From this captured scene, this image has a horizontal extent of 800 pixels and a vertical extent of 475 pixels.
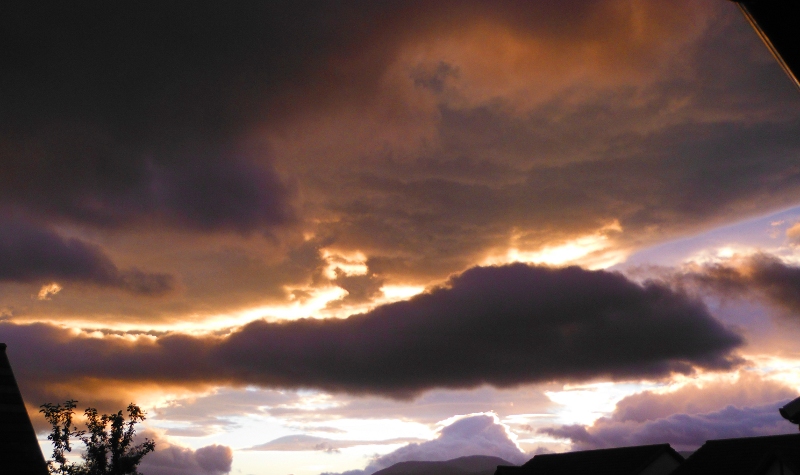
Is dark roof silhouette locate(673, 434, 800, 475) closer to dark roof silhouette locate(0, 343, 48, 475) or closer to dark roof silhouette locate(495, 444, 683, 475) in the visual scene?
dark roof silhouette locate(495, 444, 683, 475)

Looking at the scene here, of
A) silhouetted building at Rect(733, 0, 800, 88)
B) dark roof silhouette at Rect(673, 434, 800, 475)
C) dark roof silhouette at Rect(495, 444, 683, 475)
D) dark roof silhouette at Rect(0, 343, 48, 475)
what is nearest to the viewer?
silhouetted building at Rect(733, 0, 800, 88)

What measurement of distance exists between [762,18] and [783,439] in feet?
140

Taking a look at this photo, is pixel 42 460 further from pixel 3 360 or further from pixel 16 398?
pixel 3 360

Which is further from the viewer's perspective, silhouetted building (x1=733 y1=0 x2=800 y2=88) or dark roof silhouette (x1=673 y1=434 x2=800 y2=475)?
dark roof silhouette (x1=673 y1=434 x2=800 y2=475)

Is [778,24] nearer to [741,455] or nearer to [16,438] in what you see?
[16,438]

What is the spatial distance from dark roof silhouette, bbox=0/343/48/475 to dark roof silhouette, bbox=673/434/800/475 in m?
34.2

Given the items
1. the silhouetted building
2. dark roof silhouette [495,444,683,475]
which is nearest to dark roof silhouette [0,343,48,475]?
the silhouetted building

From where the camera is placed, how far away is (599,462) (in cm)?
4481

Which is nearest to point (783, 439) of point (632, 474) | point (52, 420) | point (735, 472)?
point (735, 472)

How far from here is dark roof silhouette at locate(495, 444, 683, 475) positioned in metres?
42.5

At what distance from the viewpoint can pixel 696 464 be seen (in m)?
38.9

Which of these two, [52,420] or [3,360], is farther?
[52,420]

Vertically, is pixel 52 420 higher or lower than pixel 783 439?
higher

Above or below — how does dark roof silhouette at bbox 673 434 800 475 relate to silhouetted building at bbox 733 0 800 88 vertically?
below
